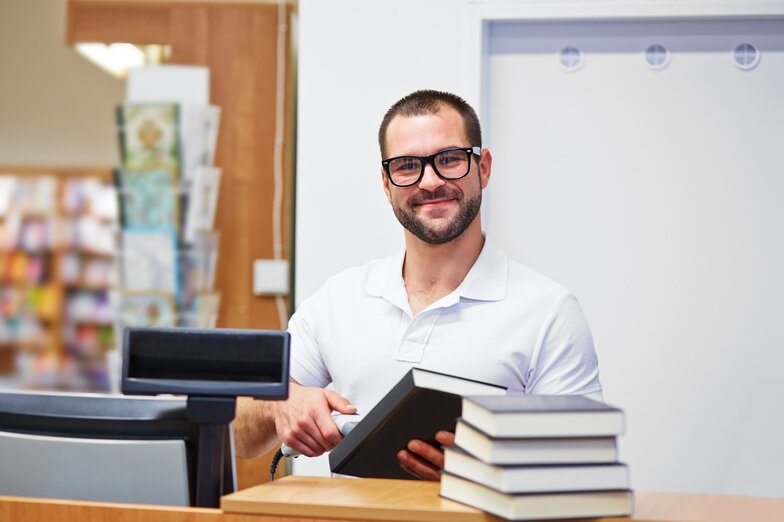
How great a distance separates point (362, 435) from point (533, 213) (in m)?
1.48

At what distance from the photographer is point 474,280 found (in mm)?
1977

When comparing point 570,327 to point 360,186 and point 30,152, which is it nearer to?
point 360,186

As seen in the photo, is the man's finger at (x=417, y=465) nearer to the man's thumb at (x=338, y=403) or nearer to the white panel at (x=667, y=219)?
the man's thumb at (x=338, y=403)

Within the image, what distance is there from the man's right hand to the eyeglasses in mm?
485

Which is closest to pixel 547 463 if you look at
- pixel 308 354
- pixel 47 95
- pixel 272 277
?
pixel 308 354

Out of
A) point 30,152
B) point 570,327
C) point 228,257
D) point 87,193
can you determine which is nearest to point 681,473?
point 570,327

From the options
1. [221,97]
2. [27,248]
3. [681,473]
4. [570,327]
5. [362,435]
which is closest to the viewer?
[362,435]

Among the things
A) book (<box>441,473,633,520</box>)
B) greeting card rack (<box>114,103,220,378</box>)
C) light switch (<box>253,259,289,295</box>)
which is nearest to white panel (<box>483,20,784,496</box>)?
light switch (<box>253,259,289,295</box>)

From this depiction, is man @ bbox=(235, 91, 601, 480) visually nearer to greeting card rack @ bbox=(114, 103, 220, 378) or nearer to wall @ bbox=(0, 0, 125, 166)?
greeting card rack @ bbox=(114, 103, 220, 378)

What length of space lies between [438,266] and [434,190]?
0.17 meters

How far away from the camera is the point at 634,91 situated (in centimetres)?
278

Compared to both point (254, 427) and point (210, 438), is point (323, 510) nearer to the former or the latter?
point (210, 438)

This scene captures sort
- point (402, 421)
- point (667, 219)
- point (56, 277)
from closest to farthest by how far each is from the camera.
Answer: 1. point (402, 421)
2. point (667, 219)
3. point (56, 277)

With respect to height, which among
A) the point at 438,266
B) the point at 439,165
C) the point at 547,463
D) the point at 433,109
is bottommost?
the point at 547,463
